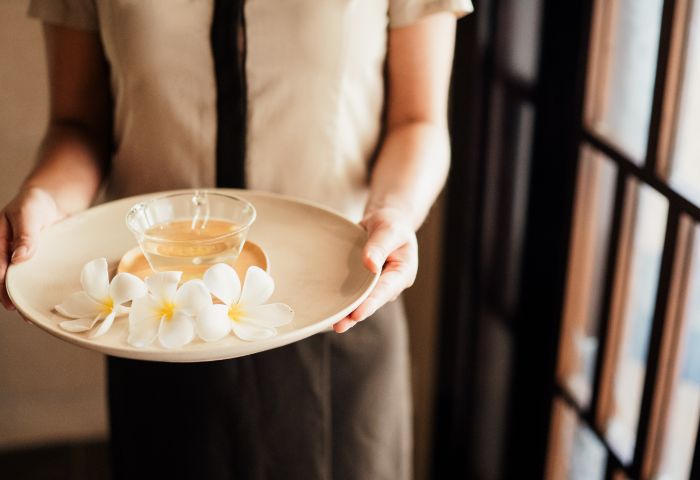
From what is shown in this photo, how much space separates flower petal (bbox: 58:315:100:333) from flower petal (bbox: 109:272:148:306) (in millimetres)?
27

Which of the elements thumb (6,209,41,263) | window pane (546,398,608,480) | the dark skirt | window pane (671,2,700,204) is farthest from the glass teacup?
window pane (546,398,608,480)

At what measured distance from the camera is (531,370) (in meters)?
1.52

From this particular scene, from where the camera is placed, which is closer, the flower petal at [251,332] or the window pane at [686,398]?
the flower petal at [251,332]

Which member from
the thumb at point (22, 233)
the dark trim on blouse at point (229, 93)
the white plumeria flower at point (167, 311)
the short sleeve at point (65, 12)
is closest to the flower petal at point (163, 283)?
the white plumeria flower at point (167, 311)

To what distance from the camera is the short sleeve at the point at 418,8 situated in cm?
90

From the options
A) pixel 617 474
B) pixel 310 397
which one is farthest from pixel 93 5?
pixel 617 474

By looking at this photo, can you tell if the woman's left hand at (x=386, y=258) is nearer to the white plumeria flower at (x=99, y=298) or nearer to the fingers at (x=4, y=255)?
the white plumeria flower at (x=99, y=298)

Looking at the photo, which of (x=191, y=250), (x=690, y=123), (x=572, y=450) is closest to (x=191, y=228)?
(x=191, y=250)

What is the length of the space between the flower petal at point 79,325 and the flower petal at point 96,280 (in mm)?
26

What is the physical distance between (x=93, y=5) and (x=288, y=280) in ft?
1.51

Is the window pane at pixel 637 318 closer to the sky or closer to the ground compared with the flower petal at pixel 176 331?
closer to the ground

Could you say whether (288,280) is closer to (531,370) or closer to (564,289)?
(564,289)

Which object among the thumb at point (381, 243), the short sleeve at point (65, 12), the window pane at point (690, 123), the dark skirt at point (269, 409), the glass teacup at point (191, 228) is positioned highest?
the short sleeve at point (65, 12)

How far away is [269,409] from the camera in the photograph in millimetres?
1040
